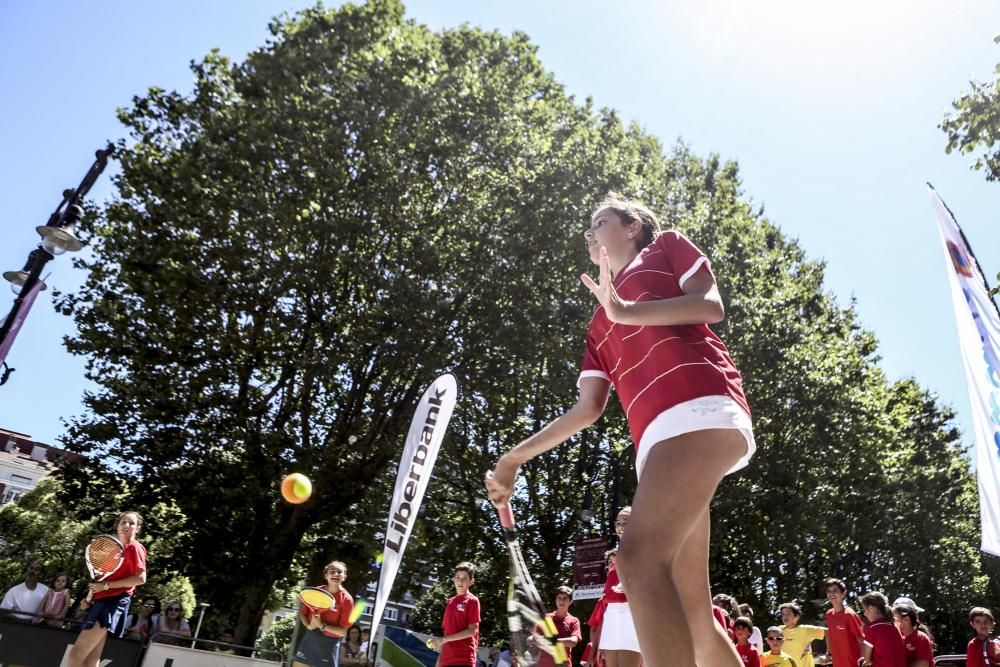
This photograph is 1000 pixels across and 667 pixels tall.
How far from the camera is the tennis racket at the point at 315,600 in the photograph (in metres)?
9.44

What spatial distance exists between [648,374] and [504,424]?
19593mm

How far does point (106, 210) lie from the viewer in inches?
782

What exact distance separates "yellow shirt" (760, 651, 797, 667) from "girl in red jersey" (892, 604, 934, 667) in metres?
2.57

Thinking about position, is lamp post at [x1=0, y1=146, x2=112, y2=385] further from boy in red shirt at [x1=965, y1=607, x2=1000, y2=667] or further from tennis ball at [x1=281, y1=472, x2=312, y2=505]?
boy in red shirt at [x1=965, y1=607, x2=1000, y2=667]

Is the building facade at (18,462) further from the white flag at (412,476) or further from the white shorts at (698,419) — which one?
the white shorts at (698,419)

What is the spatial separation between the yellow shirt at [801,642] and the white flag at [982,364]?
7316mm

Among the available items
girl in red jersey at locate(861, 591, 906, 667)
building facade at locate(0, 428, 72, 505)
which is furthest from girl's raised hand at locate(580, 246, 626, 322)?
building facade at locate(0, 428, 72, 505)

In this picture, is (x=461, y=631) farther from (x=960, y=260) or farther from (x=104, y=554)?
(x=960, y=260)

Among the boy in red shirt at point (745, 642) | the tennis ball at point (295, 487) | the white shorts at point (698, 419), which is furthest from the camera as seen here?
the tennis ball at point (295, 487)

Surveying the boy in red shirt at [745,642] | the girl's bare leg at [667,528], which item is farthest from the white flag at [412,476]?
the girl's bare leg at [667,528]

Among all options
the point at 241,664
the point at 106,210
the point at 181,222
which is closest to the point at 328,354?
the point at 181,222

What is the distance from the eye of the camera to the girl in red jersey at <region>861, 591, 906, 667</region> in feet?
29.0

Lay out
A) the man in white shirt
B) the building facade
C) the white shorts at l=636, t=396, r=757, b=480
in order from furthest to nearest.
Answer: the building facade < the man in white shirt < the white shorts at l=636, t=396, r=757, b=480

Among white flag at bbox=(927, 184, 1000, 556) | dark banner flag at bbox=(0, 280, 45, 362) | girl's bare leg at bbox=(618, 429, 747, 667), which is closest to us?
girl's bare leg at bbox=(618, 429, 747, 667)
